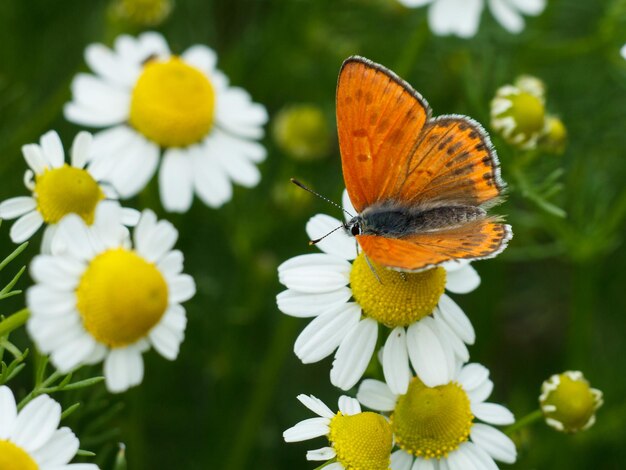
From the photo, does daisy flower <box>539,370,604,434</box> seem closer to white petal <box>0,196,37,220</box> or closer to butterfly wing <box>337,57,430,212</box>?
butterfly wing <box>337,57,430,212</box>

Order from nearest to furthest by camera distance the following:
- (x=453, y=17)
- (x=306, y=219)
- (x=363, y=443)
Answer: (x=363, y=443)
(x=453, y=17)
(x=306, y=219)

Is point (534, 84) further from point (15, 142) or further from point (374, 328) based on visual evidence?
point (15, 142)

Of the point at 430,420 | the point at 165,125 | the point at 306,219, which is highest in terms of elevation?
the point at 430,420

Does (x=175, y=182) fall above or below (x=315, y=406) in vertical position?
below

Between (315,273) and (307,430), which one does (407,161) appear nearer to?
(315,273)

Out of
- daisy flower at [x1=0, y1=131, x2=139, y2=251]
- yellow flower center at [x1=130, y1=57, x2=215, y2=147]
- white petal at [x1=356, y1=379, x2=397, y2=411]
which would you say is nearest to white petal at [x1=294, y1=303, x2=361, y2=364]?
white petal at [x1=356, y1=379, x2=397, y2=411]

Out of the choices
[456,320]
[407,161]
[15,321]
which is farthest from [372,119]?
[15,321]
